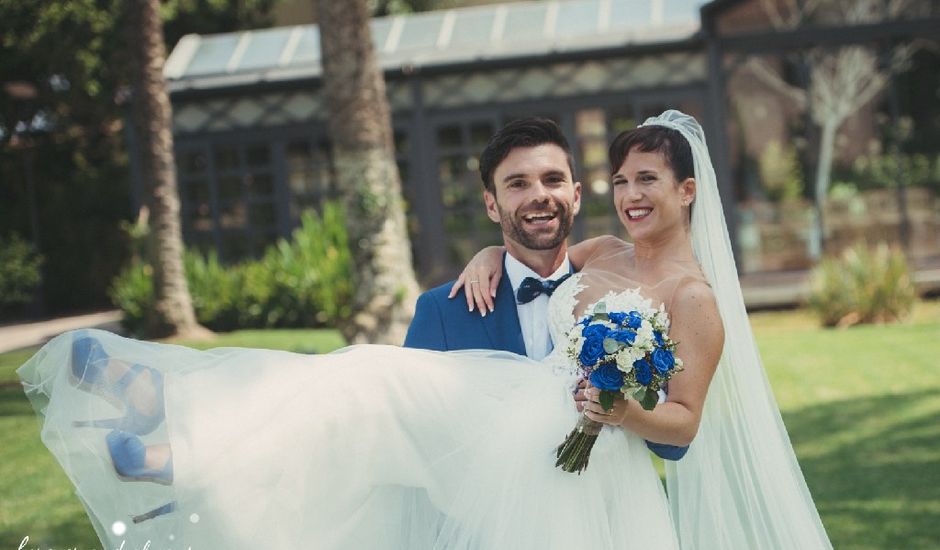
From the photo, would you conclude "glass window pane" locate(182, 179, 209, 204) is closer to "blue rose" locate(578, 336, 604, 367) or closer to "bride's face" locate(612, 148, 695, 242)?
"bride's face" locate(612, 148, 695, 242)

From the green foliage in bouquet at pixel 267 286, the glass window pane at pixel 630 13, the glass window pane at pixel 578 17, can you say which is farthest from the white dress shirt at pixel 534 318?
the glass window pane at pixel 630 13

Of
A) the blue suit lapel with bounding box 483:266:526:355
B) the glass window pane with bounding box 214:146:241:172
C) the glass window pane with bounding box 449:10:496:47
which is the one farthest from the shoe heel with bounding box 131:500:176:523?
the glass window pane with bounding box 214:146:241:172

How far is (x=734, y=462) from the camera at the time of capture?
3232 mm

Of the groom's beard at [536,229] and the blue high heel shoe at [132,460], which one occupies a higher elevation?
the groom's beard at [536,229]

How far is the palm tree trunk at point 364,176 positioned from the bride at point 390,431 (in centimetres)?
620

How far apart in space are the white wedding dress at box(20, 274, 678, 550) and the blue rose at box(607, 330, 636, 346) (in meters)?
0.50

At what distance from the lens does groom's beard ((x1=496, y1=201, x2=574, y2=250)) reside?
Answer: 3200mm

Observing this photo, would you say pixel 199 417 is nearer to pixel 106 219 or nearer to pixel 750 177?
pixel 750 177

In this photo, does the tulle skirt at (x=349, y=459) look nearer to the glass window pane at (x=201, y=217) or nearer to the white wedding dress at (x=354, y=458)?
the white wedding dress at (x=354, y=458)

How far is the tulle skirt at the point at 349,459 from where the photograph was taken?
9.03ft

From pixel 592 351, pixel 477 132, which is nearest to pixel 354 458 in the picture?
pixel 592 351

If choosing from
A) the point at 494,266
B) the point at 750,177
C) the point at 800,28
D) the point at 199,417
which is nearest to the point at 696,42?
the point at 800,28

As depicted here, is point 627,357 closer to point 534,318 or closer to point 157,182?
point 534,318

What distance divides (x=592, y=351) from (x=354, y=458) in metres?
0.78
